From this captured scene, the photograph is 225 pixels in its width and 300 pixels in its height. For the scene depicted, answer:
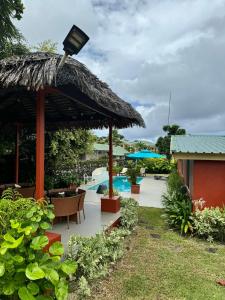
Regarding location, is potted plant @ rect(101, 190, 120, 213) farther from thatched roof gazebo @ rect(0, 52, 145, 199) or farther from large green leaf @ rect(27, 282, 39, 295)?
large green leaf @ rect(27, 282, 39, 295)

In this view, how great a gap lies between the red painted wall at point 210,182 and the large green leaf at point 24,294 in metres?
6.51

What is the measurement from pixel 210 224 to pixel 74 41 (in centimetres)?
613

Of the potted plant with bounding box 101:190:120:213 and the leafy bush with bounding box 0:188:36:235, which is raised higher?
the leafy bush with bounding box 0:188:36:235

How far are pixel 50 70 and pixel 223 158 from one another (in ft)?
19.2

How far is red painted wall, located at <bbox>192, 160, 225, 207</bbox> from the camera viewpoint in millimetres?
8219

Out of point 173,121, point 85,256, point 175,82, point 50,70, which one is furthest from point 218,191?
point 173,121

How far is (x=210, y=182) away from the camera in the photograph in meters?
8.26

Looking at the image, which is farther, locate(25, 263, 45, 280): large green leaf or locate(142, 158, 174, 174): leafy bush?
locate(142, 158, 174, 174): leafy bush

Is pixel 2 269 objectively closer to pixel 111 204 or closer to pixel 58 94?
pixel 58 94

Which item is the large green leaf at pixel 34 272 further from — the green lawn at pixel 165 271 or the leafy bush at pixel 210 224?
the leafy bush at pixel 210 224

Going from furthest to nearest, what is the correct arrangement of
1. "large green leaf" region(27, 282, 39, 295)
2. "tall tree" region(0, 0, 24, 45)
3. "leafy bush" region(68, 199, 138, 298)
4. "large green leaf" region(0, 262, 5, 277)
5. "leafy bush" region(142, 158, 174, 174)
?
"leafy bush" region(142, 158, 174, 174) → "tall tree" region(0, 0, 24, 45) → "leafy bush" region(68, 199, 138, 298) → "large green leaf" region(27, 282, 39, 295) → "large green leaf" region(0, 262, 5, 277)

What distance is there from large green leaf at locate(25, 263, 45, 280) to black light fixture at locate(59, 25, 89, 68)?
9.47ft

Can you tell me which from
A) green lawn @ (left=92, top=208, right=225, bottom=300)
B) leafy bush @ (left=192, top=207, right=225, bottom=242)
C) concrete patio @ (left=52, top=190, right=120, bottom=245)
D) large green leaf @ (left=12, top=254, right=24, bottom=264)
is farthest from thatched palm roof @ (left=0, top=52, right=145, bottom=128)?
green lawn @ (left=92, top=208, right=225, bottom=300)

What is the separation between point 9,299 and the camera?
122 inches
